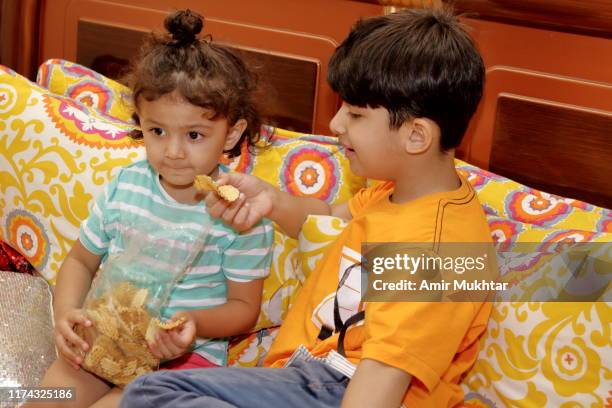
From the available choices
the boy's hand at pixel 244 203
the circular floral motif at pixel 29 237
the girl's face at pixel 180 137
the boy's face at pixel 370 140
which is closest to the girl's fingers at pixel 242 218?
the boy's hand at pixel 244 203

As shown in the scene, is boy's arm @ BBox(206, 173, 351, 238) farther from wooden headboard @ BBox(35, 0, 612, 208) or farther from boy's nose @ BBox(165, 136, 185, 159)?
wooden headboard @ BBox(35, 0, 612, 208)

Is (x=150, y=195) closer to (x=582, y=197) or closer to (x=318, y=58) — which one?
(x=318, y=58)

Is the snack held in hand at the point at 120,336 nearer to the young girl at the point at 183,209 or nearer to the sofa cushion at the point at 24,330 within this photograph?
the young girl at the point at 183,209

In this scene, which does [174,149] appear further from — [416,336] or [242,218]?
[416,336]

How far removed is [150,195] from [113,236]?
111mm

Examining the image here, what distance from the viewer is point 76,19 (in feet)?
7.43

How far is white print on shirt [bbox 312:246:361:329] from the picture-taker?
1.34m

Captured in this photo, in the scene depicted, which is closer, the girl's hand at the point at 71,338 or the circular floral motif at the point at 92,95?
the girl's hand at the point at 71,338

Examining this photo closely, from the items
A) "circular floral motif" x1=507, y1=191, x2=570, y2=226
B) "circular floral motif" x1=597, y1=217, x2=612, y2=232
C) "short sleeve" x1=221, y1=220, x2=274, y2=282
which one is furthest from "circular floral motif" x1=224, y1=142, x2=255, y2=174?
"circular floral motif" x1=597, y1=217, x2=612, y2=232

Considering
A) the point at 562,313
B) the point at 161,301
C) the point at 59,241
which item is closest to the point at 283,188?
the point at 161,301

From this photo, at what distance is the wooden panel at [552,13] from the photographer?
1514 millimetres

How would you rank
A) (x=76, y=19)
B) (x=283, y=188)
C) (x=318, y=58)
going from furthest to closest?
(x=76, y=19), (x=318, y=58), (x=283, y=188)

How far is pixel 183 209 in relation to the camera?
152 cm

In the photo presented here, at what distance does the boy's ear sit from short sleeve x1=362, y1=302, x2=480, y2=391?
0.86 ft
